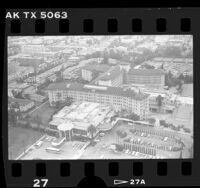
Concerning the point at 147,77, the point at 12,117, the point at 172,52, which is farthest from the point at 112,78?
the point at 12,117

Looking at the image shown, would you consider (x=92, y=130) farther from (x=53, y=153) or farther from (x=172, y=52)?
(x=172, y=52)

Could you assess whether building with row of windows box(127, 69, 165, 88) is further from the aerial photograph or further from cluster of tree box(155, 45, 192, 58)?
cluster of tree box(155, 45, 192, 58)

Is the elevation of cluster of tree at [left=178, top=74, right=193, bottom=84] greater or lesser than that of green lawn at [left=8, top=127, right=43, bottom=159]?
greater

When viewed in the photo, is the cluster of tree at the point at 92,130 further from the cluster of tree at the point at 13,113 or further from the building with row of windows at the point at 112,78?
the cluster of tree at the point at 13,113

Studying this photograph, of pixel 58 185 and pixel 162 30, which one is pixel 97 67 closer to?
pixel 162 30

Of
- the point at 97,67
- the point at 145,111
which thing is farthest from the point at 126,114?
the point at 97,67

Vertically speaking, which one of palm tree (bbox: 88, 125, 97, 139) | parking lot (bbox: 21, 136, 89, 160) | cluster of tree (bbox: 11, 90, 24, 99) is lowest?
parking lot (bbox: 21, 136, 89, 160)

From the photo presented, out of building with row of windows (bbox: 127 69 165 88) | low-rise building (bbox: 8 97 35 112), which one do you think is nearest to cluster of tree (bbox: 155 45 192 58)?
building with row of windows (bbox: 127 69 165 88)
